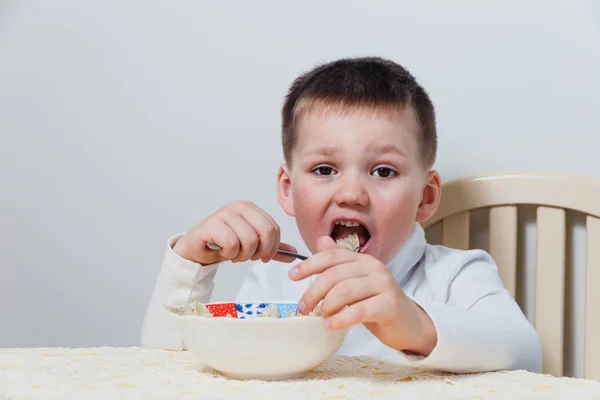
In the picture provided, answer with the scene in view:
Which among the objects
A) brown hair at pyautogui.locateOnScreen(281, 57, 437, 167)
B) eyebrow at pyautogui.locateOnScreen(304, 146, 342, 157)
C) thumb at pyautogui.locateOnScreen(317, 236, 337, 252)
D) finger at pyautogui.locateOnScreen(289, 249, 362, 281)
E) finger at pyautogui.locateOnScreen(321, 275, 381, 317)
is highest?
brown hair at pyautogui.locateOnScreen(281, 57, 437, 167)

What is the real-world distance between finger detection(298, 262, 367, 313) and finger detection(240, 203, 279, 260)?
26 centimetres

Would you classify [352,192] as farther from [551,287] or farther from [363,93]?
[551,287]

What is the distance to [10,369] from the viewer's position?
0.72 m

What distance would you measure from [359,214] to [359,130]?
123mm

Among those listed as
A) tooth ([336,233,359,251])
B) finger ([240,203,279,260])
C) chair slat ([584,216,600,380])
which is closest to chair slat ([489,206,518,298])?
chair slat ([584,216,600,380])

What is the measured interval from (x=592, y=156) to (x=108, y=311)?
1025mm

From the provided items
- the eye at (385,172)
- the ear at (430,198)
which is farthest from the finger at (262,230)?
the ear at (430,198)

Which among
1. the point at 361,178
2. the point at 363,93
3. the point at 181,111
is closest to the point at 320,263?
the point at 361,178

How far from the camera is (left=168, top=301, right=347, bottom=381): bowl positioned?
670mm

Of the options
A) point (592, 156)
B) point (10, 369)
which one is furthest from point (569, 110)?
point (10, 369)

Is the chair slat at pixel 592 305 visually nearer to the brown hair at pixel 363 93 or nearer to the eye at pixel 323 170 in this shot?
the brown hair at pixel 363 93

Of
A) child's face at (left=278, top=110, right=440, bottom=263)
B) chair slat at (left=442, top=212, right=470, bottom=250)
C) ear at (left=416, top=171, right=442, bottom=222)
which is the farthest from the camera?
chair slat at (left=442, top=212, right=470, bottom=250)

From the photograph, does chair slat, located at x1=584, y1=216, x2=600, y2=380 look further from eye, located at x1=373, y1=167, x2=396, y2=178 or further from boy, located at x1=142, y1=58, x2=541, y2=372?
eye, located at x1=373, y1=167, x2=396, y2=178

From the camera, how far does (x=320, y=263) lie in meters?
0.73
